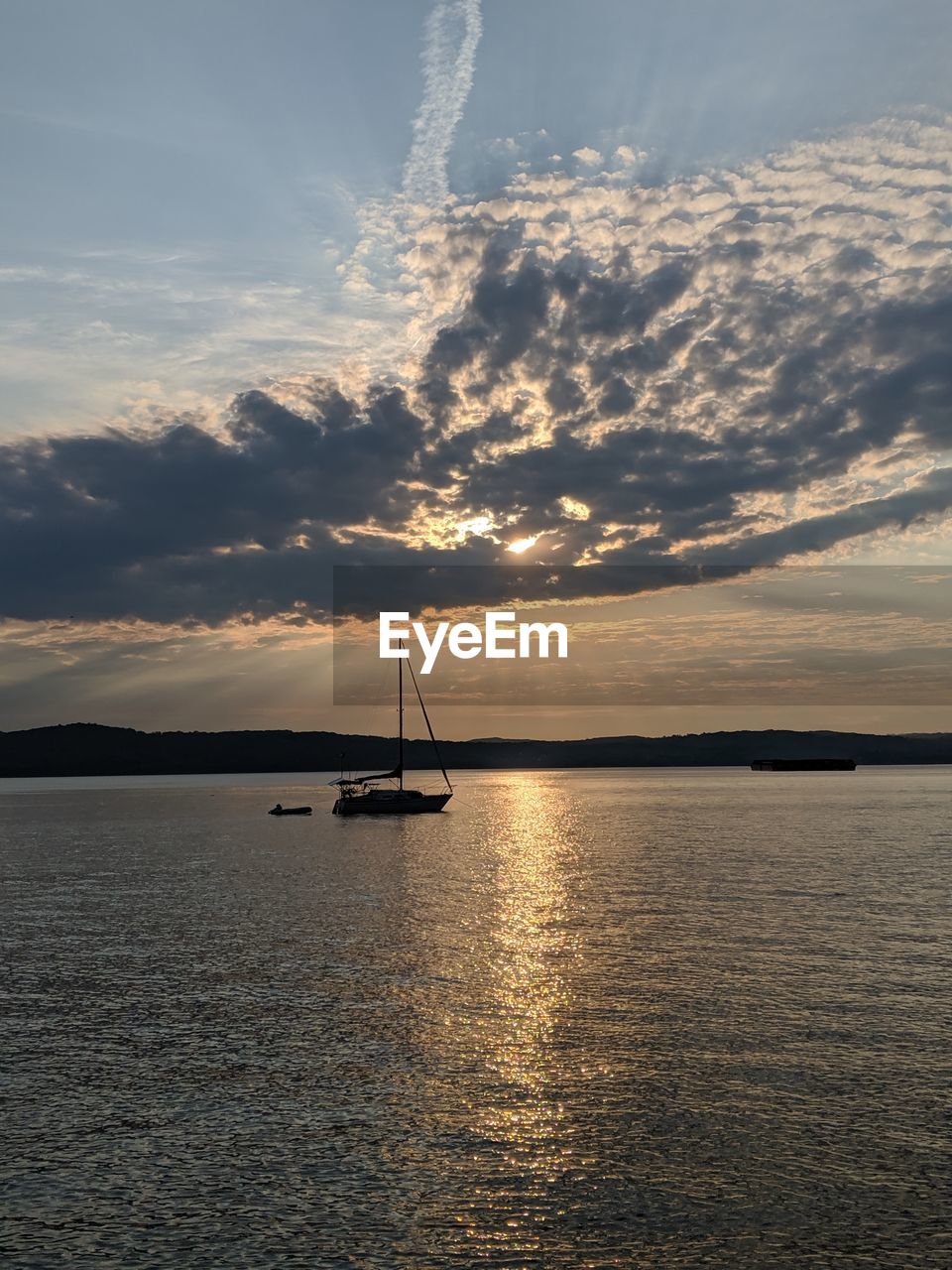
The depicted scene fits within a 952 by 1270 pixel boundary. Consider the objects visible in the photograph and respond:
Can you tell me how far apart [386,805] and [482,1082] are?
142 m

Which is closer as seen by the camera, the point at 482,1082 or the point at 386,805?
the point at 482,1082

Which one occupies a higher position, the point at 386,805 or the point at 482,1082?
the point at 386,805

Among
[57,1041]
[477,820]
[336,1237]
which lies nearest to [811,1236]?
[336,1237]

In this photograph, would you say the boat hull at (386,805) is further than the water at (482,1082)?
Yes

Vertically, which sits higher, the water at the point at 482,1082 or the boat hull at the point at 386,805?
the boat hull at the point at 386,805

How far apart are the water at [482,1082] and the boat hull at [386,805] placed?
10247 centimetres

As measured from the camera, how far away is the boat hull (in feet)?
550

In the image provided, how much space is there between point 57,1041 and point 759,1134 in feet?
68.0

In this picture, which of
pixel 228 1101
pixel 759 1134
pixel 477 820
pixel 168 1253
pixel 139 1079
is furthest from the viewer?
pixel 477 820

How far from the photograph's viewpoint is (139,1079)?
92.4 feet

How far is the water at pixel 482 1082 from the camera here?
61.8ft

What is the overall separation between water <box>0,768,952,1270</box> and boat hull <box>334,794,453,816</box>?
102474 mm

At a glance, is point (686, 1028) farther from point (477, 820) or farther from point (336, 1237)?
point (477, 820)

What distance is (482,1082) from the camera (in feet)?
90.6
